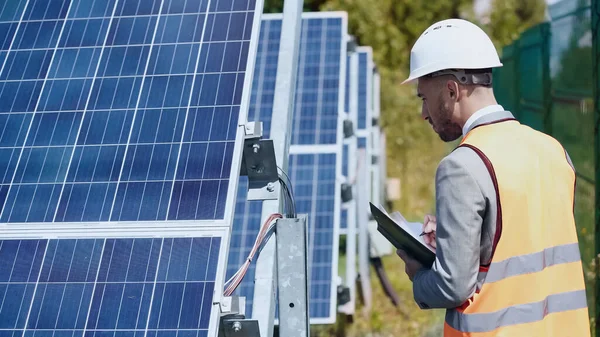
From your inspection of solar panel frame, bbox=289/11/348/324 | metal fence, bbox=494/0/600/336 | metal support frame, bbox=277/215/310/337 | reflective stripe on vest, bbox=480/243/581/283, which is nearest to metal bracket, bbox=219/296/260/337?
metal support frame, bbox=277/215/310/337

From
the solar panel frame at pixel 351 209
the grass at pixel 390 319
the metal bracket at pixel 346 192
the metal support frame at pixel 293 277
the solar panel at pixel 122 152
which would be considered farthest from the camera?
the grass at pixel 390 319

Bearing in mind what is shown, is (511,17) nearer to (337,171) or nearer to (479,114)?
(337,171)

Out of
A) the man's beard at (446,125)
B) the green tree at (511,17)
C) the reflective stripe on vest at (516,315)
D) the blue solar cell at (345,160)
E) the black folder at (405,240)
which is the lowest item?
the reflective stripe on vest at (516,315)

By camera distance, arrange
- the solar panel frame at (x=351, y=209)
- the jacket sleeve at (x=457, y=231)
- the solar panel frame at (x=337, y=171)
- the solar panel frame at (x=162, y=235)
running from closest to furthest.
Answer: the jacket sleeve at (x=457, y=231), the solar panel frame at (x=162, y=235), the solar panel frame at (x=337, y=171), the solar panel frame at (x=351, y=209)

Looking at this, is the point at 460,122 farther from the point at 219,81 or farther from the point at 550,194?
the point at 219,81

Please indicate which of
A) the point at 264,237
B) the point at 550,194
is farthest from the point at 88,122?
the point at 550,194

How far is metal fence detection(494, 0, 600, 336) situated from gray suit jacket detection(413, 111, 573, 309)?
164 inches

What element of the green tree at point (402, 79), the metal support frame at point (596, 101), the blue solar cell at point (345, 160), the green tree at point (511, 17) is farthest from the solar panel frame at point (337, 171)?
the green tree at point (511, 17)

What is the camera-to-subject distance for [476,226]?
344 centimetres

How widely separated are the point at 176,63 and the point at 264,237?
1.19 metres

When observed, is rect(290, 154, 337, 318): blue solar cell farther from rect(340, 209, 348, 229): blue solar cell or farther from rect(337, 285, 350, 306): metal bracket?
rect(340, 209, 348, 229): blue solar cell

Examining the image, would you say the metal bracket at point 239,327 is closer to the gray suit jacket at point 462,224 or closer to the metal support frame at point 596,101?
the gray suit jacket at point 462,224

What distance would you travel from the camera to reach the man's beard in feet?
12.4

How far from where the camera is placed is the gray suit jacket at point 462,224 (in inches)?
135
